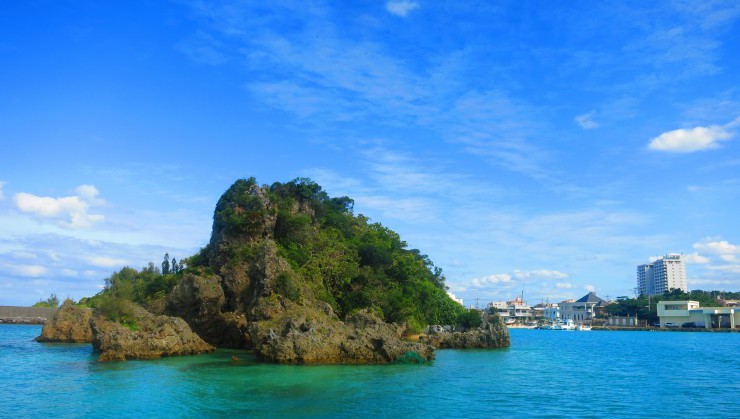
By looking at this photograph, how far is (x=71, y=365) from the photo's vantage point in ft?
84.7

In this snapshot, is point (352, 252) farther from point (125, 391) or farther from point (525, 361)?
point (125, 391)

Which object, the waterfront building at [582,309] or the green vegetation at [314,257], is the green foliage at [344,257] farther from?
the waterfront building at [582,309]

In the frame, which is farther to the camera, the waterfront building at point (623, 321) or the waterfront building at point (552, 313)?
the waterfront building at point (552, 313)

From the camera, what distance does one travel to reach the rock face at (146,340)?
91.8 feet

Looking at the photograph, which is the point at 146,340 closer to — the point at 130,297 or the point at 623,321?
the point at 130,297

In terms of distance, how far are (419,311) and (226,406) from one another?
3557cm

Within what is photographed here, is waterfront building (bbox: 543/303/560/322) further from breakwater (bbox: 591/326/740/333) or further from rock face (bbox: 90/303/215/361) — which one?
rock face (bbox: 90/303/215/361)

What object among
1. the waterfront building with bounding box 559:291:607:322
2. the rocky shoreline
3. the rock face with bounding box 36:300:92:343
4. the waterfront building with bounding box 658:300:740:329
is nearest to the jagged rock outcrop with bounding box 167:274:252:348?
the rock face with bounding box 36:300:92:343

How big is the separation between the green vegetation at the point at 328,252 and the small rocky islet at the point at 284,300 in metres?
0.10

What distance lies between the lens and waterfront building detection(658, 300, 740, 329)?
102m

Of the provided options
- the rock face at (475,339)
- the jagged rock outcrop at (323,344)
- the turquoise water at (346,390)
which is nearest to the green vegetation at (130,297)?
the turquoise water at (346,390)

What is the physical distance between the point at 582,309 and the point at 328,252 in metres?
132

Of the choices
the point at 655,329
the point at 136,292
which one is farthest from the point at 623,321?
the point at 136,292

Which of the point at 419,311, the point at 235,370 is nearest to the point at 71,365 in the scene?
the point at 235,370
